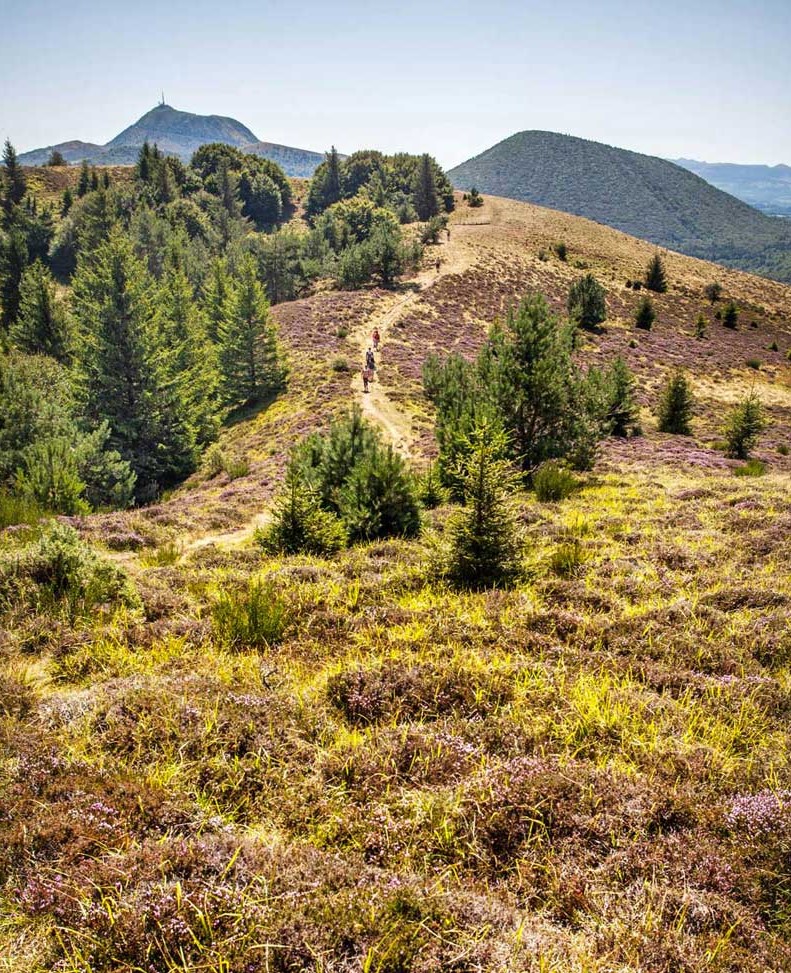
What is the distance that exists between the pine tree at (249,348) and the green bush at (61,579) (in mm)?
33596

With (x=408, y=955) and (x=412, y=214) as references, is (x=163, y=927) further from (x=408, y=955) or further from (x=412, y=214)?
(x=412, y=214)

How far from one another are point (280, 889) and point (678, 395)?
34388mm

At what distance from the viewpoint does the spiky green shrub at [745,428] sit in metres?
23.5

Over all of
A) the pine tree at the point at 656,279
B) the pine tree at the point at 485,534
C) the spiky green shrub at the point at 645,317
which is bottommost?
the pine tree at the point at 485,534

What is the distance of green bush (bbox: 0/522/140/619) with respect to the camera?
6.33 meters

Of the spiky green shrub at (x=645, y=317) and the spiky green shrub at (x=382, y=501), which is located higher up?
the spiky green shrub at (x=645, y=317)

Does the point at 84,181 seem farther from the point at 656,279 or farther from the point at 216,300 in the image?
the point at 656,279

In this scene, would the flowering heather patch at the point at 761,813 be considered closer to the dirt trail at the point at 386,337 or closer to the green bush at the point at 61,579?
the green bush at the point at 61,579

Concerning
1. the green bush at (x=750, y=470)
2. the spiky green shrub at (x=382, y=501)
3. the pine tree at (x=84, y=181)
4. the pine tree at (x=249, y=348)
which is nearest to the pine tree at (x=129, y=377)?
the pine tree at (x=249, y=348)

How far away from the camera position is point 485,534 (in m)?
7.59

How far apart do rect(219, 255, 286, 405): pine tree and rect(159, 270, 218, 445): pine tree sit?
1.46 metres

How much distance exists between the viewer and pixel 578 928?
267 centimetres

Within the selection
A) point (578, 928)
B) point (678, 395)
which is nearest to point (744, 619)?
point (578, 928)

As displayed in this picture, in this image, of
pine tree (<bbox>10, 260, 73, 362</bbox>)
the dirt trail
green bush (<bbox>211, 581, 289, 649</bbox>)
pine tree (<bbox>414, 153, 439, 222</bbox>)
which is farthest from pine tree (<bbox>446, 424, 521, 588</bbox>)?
pine tree (<bbox>414, 153, 439, 222</bbox>)
